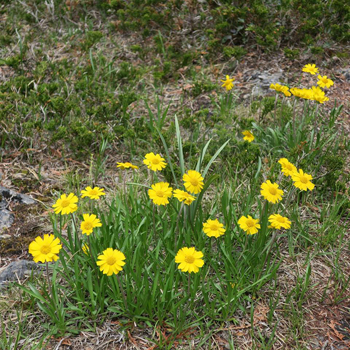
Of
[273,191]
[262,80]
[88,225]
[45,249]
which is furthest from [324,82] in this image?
[45,249]

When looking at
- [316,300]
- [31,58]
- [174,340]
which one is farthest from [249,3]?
[174,340]

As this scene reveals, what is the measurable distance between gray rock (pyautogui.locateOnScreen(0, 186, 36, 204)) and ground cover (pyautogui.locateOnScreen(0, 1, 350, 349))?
0.29 feet

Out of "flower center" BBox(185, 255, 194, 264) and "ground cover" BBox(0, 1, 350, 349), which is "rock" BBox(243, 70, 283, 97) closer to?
"ground cover" BBox(0, 1, 350, 349)

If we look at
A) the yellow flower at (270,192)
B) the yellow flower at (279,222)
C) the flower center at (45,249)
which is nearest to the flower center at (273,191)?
the yellow flower at (270,192)

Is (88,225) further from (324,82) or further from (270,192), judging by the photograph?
(324,82)

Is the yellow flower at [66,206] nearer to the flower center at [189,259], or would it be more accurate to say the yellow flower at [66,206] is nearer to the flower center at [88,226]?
the flower center at [88,226]

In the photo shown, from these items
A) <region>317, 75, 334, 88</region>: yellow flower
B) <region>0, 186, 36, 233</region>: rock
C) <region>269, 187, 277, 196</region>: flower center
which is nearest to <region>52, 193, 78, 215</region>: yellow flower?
<region>269, 187, 277, 196</region>: flower center

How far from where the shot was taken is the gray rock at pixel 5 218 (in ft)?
9.69

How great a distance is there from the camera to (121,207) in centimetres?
280

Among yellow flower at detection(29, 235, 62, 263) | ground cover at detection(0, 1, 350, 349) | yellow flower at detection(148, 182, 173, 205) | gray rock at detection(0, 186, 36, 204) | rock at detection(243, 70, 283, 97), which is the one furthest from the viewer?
rock at detection(243, 70, 283, 97)

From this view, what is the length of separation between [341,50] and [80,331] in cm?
406

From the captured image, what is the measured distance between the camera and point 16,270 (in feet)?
8.36

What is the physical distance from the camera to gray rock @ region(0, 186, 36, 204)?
10.4 ft

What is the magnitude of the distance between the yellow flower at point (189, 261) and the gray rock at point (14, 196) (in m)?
1.65
